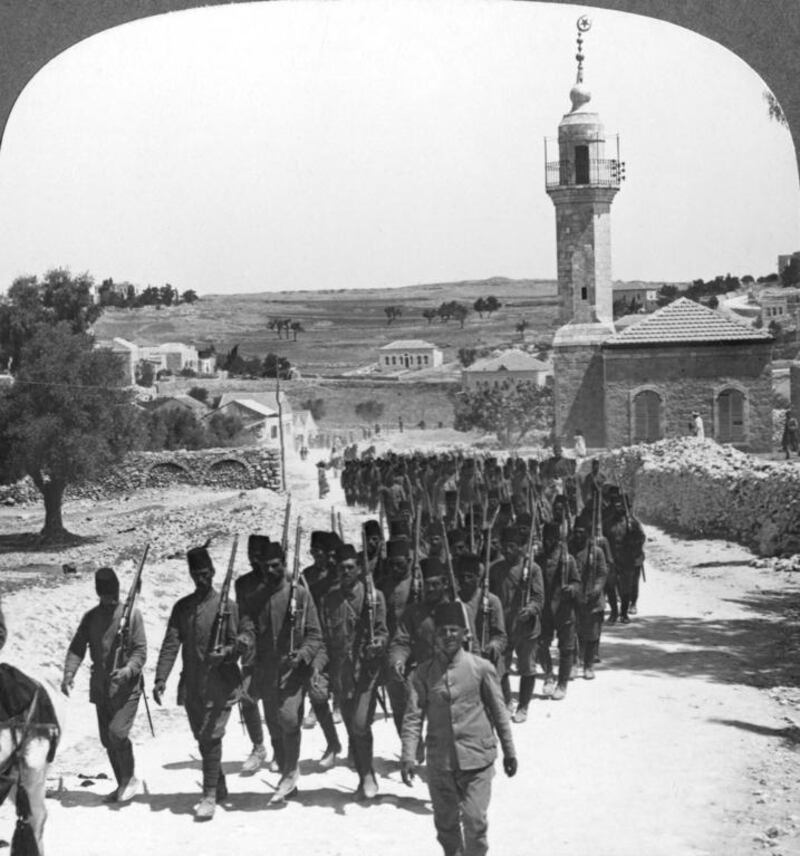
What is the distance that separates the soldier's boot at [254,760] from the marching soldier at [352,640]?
1.61ft

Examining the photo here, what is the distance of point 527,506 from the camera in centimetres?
1482

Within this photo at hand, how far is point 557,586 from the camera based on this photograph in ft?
33.1

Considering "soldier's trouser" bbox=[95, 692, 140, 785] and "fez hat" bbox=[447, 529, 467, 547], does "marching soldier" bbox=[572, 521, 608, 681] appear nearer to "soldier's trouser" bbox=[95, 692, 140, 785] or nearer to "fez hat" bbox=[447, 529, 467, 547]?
"fez hat" bbox=[447, 529, 467, 547]

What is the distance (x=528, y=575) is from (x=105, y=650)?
9.48ft

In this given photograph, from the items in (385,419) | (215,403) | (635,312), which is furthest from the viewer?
(385,419)

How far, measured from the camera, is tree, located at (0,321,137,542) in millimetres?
12195

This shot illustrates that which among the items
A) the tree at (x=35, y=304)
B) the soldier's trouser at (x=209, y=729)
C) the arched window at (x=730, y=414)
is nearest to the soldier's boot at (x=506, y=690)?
the soldier's trouser at (x=209, y=729)

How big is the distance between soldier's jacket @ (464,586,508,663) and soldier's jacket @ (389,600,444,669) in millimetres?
308

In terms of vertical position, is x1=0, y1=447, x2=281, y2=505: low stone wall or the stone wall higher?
the stone wall

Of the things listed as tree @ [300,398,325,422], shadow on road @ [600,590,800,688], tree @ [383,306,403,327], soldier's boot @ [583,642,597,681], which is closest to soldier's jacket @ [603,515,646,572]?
shadow on road @ [600,590,800,688]

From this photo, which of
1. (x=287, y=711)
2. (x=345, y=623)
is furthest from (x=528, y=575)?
(x=287, y=711)

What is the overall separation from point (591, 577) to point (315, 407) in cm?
2159

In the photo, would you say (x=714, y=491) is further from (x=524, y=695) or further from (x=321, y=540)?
(x=321, y=540)

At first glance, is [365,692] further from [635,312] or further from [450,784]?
[635,312]
